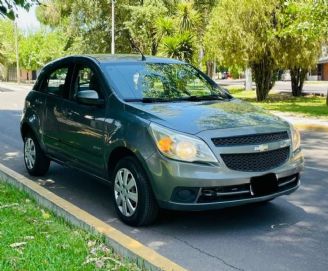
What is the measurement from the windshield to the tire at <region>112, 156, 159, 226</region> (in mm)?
839

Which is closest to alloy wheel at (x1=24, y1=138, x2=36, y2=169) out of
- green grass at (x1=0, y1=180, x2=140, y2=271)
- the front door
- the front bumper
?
the front door

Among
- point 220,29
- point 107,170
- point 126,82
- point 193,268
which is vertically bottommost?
point 193,268

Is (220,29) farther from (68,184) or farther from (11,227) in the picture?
(11,227)

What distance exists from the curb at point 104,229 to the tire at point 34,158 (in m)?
0.65

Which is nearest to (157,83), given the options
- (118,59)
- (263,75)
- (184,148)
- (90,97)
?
(118,59)

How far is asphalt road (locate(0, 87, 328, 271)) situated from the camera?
449 cm

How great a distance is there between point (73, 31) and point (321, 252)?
134ft

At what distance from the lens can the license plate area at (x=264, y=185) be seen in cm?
501

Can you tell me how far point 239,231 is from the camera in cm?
524

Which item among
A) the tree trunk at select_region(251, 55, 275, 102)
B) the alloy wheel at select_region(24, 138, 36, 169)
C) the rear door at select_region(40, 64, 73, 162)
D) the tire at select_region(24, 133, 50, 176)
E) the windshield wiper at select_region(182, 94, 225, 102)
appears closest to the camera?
the windshield wiper at select_region(182, 94, 225, 102)

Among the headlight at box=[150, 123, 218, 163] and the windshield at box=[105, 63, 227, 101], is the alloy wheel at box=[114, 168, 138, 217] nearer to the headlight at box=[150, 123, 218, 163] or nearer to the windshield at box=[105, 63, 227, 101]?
the headlight at box=[150, 123, 218, 163]

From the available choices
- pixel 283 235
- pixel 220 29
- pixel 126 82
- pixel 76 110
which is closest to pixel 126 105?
pixel 126 82

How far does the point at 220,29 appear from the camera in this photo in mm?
24219

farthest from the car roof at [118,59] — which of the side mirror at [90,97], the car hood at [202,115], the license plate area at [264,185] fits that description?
the license plate area at [264,185]
